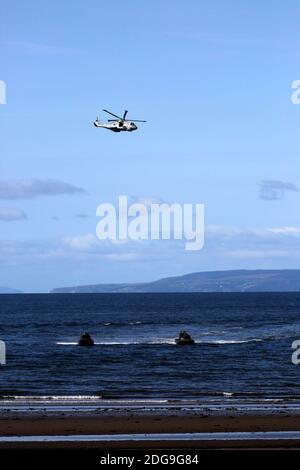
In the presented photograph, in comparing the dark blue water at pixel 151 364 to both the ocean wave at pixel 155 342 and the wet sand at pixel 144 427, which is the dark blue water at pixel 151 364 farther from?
the wet sand at pixel 144 427

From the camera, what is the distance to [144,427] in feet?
92.7

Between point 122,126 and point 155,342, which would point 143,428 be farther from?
point 155,342

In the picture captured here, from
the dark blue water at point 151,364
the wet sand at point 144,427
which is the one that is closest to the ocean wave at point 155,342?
the dark blue water at point 151,364

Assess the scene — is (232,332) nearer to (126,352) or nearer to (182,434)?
(126,352)

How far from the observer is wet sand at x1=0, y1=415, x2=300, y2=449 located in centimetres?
2381

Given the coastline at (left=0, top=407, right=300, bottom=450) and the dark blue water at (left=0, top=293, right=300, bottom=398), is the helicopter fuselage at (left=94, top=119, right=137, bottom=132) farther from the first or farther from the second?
the coastline at (left=0, top=407, right=300, bottom=450)

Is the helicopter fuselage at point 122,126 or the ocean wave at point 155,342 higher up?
the helicopter fuselage at point 122,126

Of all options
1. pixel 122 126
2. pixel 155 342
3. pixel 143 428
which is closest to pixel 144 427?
pixel 143 428

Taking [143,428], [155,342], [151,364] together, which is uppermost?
[155,342]

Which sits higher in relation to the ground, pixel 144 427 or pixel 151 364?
pixel 151 364

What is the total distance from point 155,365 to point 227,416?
3228cm

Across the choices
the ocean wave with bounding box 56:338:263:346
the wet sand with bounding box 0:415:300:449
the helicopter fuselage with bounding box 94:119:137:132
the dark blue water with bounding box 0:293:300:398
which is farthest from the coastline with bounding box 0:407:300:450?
the ocean wave with bounding box 56:338:263:346

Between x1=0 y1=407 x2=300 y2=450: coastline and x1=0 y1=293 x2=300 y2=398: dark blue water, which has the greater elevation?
x1=0 y1=293 x2=300 y2=398: dark blue water

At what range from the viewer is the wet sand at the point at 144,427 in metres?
23.8
